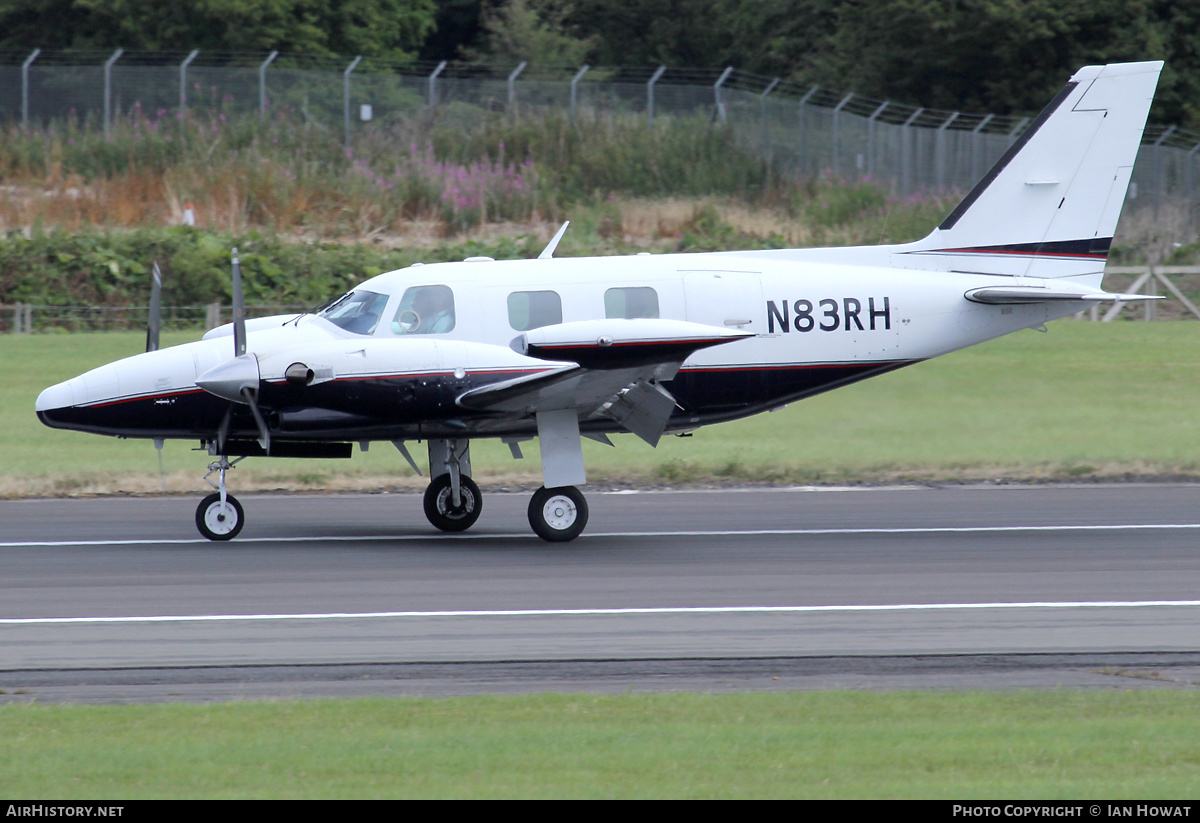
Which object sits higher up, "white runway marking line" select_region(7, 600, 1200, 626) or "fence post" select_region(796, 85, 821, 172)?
"fence post" select_region(796, 85, 821, 172)

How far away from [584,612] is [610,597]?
573 millimetres

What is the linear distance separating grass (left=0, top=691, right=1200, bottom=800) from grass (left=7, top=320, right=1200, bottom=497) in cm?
941

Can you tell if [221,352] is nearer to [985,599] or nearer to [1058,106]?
[985,599]

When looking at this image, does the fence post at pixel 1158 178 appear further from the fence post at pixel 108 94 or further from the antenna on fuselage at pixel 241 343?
the antenna on fuselage at pixel 241 343

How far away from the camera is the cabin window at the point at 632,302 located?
13.3m

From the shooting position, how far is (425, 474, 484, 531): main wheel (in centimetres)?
1385

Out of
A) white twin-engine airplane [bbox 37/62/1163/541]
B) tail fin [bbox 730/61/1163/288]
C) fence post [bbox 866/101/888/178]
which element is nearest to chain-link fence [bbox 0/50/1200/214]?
fence post [bbox 866/101/888/178]

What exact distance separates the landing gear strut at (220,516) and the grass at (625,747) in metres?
5.71

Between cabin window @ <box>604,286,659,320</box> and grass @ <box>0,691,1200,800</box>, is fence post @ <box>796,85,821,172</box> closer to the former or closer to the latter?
cabin window @ <box>604,286,659,320</box>

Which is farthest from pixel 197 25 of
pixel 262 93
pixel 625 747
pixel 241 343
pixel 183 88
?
pixel 625 747

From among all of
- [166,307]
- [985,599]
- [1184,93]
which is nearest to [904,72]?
[1184,93]

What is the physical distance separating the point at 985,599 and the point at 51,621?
265 inches

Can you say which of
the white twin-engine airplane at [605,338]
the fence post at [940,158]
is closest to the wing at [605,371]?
the white twin-engine airplane at [605,338]

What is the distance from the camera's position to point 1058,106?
14656mm
